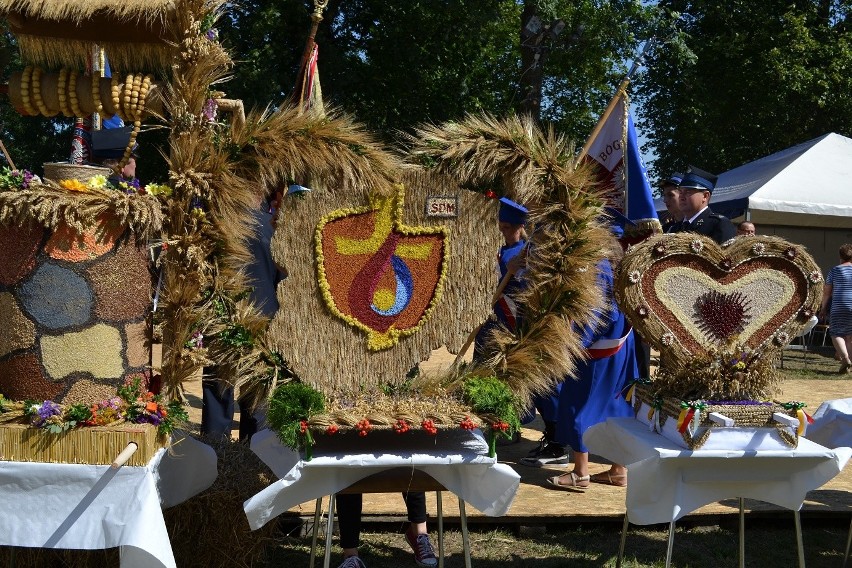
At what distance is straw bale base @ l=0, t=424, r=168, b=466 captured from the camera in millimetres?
2965

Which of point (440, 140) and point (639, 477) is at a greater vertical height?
point (440, 140)

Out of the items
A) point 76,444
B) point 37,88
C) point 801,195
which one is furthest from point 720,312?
point 801,195

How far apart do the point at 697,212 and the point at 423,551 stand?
2.59 meters

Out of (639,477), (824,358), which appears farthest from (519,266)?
(824,358)

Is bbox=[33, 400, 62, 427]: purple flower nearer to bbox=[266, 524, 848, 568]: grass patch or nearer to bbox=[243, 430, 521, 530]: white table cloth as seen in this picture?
bbox=[243, 430, 521, 530]: white table cloth

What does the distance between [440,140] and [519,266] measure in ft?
2.23

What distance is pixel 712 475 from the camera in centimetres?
345

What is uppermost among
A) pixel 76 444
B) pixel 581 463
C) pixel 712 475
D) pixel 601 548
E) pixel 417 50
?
pixel 417 50

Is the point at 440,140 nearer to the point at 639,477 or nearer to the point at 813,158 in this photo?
the point at 639,477

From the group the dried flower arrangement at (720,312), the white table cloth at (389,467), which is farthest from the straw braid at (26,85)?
the dried flower arrangement at (720,312)

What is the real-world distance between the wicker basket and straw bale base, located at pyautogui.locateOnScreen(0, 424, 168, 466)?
84 cm

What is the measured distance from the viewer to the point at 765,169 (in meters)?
12.6

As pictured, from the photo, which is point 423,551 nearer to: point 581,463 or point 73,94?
point 581,463

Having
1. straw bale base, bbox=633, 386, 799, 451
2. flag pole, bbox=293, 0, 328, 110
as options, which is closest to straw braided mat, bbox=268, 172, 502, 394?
straw bale base, bbox=633, 386, 799, 451
